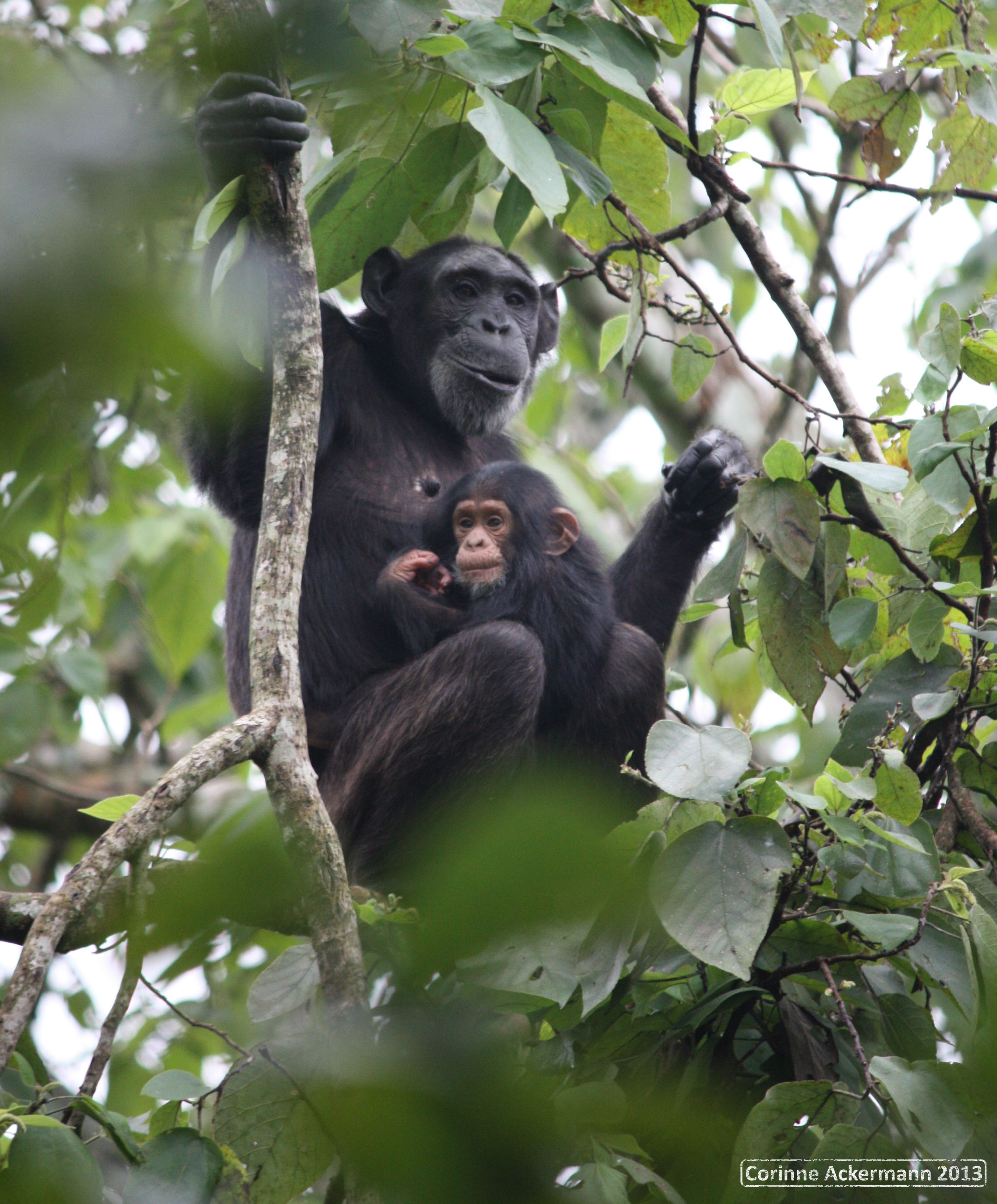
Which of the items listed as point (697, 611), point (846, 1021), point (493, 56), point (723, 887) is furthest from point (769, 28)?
point (846, 1021)

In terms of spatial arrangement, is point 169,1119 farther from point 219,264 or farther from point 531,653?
point 219,264

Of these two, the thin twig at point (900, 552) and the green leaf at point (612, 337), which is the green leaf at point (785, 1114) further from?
the green leaf at point (612, 337)

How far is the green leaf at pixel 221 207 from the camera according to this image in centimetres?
221

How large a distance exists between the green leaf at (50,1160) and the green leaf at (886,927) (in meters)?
1.56

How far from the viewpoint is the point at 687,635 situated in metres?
6.64

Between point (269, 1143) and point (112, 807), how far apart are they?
0.80 m

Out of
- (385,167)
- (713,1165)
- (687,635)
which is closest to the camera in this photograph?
(713,1165)

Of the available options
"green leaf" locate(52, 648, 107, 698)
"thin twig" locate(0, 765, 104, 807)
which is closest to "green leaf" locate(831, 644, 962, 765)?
"thin twig" locate(0, 765, 104, 807)

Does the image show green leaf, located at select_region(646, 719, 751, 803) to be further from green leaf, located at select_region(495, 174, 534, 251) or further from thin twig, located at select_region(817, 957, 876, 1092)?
green leaf, located at select_region(495, 174, 534, 251)

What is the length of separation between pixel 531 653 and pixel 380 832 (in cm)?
72

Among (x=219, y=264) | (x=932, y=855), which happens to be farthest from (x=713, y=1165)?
(x=219, y=264)

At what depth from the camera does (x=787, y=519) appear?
2932 millimetres

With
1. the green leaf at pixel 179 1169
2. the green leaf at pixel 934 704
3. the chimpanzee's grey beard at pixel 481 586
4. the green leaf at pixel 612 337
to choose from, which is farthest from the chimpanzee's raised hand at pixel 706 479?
the green leaf at pixel 179 1169

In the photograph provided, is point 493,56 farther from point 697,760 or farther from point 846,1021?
point 846,1021
